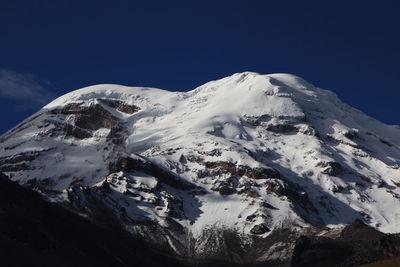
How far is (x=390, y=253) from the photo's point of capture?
197 meters

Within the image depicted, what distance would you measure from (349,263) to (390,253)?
12241mm

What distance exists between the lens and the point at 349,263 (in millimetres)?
191500
